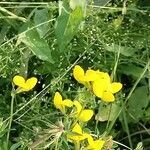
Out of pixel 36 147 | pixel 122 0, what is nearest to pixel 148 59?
pixel 122 0

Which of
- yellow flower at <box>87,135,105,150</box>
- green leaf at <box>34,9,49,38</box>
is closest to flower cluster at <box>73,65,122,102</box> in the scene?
yellow flower at <box>87,135,105,150</box>

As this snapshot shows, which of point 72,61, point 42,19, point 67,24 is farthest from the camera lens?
point 72,61

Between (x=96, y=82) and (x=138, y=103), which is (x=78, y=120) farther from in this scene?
(x=138, y=103)

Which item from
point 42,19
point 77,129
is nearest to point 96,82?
point 77,129

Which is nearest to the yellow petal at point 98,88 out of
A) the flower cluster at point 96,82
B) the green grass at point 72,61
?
the flower cluster at point 96,82

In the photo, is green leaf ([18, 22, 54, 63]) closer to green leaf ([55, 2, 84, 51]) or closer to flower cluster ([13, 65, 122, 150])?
green leaf ([55, 2, 84, 51])

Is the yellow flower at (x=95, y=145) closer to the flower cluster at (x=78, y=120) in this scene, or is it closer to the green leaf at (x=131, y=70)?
the flower cluster at (x=78, y=120)

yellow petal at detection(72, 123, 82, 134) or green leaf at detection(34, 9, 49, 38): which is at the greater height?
green leaf at detection(34, 9, 49, 38)
